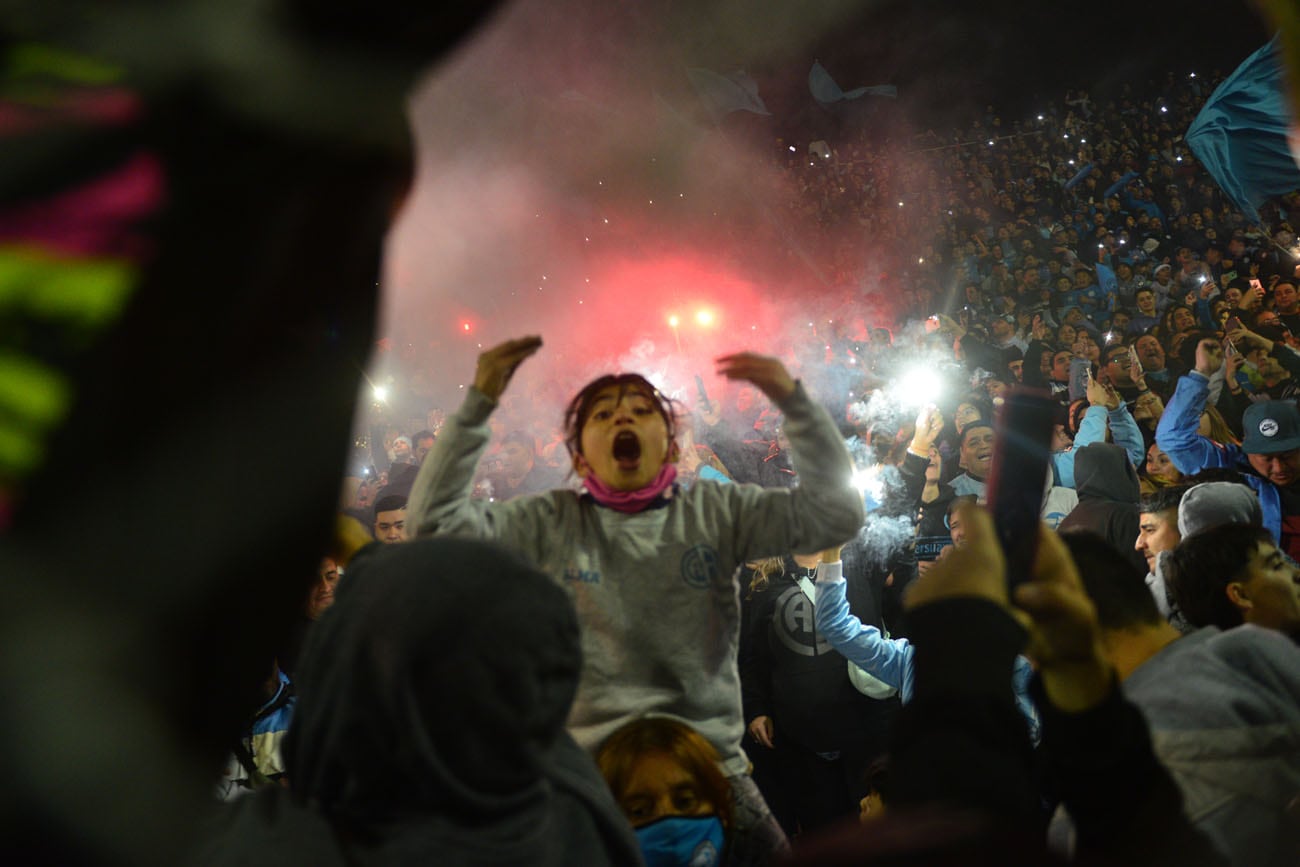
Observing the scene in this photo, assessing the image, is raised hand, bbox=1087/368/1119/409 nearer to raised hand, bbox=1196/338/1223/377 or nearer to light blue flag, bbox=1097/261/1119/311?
raised hand, bbox=1196/338/1223/377

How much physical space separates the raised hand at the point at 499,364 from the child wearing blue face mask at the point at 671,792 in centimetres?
87

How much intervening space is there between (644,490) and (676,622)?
1.14 feet

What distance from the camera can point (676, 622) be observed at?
1957 mm

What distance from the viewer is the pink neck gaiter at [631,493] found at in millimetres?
2053

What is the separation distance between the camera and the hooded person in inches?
37.7

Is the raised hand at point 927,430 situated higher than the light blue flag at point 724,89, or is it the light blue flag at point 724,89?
the light blue flag at point 724,89

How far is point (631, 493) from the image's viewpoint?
2068mm

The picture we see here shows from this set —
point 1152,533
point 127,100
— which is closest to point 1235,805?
point 127,100

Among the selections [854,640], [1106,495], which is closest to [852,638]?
[854,640]

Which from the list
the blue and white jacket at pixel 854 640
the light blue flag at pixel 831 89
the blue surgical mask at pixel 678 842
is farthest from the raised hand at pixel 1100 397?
the light blue flag at pixel 831 89

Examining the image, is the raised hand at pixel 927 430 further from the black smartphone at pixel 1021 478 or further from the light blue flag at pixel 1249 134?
the black smartphone at pixel 1021 478

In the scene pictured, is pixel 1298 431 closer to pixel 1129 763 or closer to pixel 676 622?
pixel 676 622

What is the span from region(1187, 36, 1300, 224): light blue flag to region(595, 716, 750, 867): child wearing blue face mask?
3.37 meters

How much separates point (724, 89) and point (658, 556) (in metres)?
11.4
